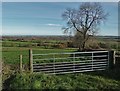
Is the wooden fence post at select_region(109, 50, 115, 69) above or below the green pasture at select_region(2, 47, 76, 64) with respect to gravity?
above

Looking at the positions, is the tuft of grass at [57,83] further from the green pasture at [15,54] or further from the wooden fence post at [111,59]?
the green pasture at [15,54]

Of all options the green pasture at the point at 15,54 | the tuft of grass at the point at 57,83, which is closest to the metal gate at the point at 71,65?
the tuft of grass at the point at 57,83

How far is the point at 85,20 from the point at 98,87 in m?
22.2

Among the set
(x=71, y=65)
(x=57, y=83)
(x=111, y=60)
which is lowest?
(x=57, y=83)

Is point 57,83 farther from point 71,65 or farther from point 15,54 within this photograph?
point 15,54

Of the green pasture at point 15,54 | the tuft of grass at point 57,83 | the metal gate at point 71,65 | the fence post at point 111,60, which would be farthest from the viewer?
the green pasture at point 15,54

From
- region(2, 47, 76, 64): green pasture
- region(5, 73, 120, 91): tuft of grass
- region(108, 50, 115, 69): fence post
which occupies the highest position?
region(108, 50, 115, 69): fence post

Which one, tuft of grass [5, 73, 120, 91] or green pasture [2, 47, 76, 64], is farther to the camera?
green pasture [2, 47, 76, 64]

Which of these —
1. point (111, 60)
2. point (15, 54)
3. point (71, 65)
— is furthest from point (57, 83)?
point (15, 54)

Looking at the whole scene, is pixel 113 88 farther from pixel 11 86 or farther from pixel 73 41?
pixel 73 41

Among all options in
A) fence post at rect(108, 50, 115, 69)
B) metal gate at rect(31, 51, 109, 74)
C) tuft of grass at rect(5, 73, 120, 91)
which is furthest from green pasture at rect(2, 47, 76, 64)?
tuft of grass at rect(5, 73, 120, 91)

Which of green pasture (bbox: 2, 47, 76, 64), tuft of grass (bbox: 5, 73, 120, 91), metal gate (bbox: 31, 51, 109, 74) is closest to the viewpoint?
tuft of grass (bbox: 5, 73, 120, 91)

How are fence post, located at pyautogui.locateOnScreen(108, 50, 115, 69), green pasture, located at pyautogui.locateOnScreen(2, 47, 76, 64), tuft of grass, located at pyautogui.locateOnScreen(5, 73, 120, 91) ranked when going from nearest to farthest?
tuft of grass, located at pyautogui.locateOnScreen(5, 73, 120, 91) → fence post, located at pyautogui.locateOnScreen(108, 50, 115, 69) → green pasture, located at pyautogui.locateOnScreen(2, 47, 76, 64)

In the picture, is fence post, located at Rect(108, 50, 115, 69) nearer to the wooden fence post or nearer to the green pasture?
the wooden fence post
